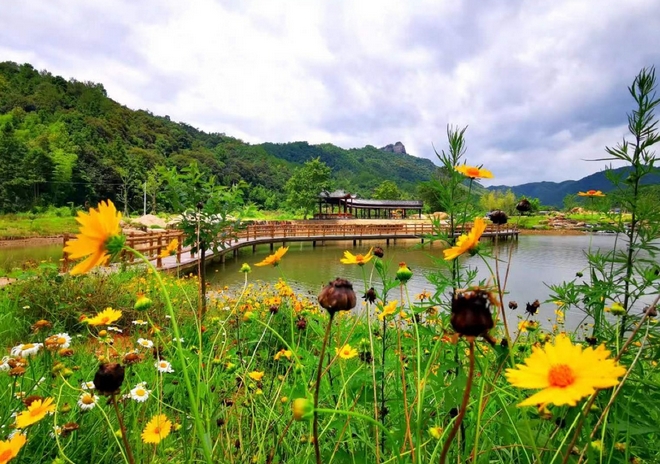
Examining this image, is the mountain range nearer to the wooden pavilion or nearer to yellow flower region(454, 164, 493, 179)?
the wooden pavilion

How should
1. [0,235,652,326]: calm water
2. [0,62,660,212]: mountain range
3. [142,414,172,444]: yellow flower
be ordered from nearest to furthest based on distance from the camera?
[142,414,172,444]: yellow flower
[0,235,652,326]: calm water
[0,62,660,212]: mountain range

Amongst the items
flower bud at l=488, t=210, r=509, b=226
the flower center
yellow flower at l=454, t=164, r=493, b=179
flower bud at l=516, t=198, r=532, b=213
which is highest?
yellow flower at l=454, t=164, r=493, b=179

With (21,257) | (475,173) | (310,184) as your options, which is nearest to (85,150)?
(310,184)

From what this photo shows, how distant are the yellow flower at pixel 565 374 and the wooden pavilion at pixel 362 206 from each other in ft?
107

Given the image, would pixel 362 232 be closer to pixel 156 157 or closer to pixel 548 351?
pixel 548 351

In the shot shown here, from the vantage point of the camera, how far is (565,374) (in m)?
0.34

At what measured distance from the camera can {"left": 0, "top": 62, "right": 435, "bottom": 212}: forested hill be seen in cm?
3183

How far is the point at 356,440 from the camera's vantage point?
3.32 ft

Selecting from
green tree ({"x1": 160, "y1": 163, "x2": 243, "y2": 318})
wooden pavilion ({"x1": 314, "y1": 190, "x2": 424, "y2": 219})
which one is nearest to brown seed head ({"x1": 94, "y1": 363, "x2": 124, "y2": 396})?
green tree ({"x1": 160, "y1": 163, "x2": 243, "y2": 318})

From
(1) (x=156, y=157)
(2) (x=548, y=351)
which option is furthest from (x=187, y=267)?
(1) (x=156, y=157)

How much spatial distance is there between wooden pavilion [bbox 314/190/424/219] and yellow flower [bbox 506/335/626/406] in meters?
32.6

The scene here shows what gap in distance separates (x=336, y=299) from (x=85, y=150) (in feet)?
152

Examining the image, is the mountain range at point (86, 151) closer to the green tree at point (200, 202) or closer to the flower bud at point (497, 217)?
the green tree at point (200, 202)

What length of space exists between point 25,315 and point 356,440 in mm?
3475
